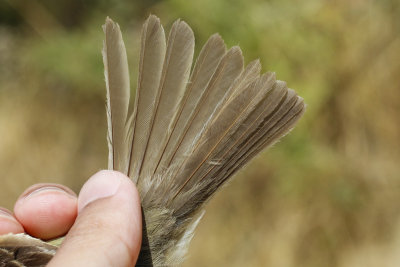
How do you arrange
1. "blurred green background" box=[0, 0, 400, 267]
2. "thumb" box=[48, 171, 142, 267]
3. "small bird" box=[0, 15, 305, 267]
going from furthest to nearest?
1. "blurred green background" box=[0, 0, 400, 267]
2. "small bird" box=[0, 15, 305, 267]
3. "thumb" box=[48, 171, 142, 267]

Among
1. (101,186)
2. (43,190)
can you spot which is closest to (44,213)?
(43,190)

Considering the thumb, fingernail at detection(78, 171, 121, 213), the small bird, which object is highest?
the small bird

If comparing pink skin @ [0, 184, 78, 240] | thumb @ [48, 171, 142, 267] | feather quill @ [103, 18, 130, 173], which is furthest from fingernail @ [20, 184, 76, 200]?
thumb @ [48, 171, 142, 267]

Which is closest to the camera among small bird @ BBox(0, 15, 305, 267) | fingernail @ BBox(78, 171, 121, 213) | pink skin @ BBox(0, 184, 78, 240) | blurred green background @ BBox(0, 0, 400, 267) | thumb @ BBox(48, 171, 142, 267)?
thumb @ BBox(48, 171, 142, 267)

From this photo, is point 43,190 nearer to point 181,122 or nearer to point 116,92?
point 116,92

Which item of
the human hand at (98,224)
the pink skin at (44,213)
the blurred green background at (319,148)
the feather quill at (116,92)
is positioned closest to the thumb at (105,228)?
the human hand at (98,224)

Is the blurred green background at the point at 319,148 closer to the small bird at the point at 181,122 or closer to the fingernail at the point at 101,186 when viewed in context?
the small bird at the point at 181,122

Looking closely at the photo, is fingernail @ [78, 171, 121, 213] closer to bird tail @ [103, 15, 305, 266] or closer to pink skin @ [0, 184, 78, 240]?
bird tail @ [103, 15, 305, 266]

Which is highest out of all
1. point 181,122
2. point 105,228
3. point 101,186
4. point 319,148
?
point 319,148
